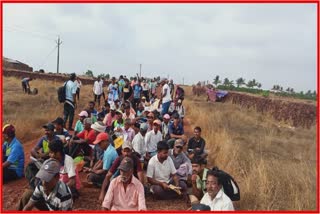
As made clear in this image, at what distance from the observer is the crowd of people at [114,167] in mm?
3984

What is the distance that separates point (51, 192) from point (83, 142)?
132 inches

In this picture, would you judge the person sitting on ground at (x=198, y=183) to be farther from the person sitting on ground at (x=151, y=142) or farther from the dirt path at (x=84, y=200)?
the person sitting on ground at (x=151, y=142)

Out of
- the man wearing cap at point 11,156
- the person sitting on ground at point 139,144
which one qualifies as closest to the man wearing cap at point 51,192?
the man wearing cap at point 11,156

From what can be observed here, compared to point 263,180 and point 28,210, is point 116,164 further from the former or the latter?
point 263,180

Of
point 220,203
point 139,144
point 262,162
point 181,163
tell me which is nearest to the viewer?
point 220,203

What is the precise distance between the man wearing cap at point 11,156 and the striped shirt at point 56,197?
264 centimetres

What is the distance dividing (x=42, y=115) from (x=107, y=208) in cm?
908

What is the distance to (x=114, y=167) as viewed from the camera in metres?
5.36

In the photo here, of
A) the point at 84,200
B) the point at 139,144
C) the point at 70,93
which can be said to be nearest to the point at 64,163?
the point at 84,200

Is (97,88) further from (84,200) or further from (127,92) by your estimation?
(84,200)

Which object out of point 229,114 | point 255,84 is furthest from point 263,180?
point 255,84

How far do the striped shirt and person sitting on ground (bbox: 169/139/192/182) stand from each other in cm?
286

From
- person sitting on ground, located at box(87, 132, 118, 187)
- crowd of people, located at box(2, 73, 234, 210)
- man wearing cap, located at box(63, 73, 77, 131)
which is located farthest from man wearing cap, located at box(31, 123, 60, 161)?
man wearing cap, located at box(63, 73, 77, 131)

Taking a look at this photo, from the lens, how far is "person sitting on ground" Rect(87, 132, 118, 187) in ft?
19.0
